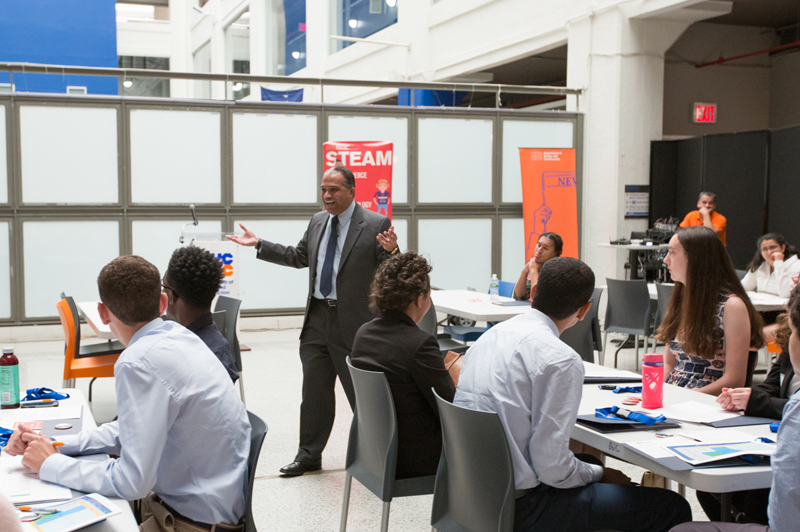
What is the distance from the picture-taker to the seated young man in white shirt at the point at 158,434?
1.75m

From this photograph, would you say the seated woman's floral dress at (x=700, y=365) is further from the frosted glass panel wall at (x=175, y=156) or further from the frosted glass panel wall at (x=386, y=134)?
the frosted glass panel wall at (x=175, y=156)

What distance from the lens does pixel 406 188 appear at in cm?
921

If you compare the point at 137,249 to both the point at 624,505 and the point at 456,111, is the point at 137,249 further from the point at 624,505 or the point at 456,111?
the point at 624,505

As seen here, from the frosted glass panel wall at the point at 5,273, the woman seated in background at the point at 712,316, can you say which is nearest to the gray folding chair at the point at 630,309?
the woman seated in background at the point at 712,316

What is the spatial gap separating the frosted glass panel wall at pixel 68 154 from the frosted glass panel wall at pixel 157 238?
434 mm

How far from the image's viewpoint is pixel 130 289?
195cm

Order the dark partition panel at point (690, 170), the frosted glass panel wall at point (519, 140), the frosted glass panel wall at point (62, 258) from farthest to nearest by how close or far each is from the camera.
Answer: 1. the dark partition panel at point (690, 170)
2. the frosted glass panel wall at point (519, 140)
3. the frosted glass panel wall at point (62, 258)

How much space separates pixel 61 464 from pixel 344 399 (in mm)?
3943

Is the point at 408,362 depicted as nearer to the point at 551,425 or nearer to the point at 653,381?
the point at 551,425

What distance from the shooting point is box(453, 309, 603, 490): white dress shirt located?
6.75 ft

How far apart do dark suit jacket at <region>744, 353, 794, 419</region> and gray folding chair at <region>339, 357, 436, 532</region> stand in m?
1.14

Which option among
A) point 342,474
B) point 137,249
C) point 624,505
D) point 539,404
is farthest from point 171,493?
point 137,249

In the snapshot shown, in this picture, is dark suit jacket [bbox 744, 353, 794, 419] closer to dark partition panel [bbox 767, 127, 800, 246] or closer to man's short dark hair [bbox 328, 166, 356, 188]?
man's short dark hair [bbox 328, 166, 356, 188]

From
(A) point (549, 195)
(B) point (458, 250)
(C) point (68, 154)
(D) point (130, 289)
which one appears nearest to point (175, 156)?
(C) point (68, 154)
